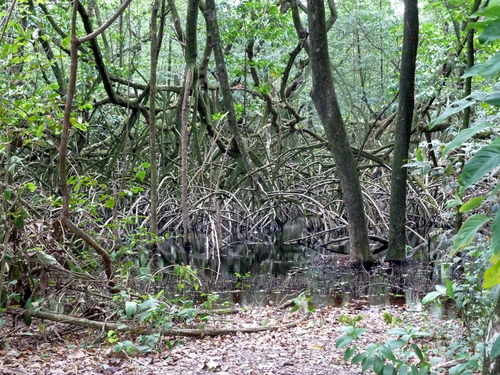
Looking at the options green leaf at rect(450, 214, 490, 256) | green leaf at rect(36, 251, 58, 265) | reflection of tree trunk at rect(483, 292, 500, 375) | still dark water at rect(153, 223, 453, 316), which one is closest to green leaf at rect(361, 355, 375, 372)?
reflection of tree trunk at rect(483, 292, 500, 375)

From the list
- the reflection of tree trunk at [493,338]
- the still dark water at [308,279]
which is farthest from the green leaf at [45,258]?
the reflection of tree trunk at [493,338]

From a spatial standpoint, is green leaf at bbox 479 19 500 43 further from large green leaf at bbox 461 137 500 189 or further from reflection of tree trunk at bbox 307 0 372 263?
reflection of tree trunk at bbox 307 0 372 263

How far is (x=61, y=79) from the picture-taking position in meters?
8.54

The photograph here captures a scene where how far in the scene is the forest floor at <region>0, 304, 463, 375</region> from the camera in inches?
129

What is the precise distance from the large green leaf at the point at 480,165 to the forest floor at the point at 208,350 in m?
1.90

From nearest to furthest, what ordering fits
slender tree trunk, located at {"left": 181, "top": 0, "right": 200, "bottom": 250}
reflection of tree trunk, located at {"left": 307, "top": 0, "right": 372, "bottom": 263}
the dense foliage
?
reflection of tree trunk, located at {"left": 307, "top": 0, "right": 372, "bottom": 263}, the dense foliage, slender tree trunk, located at {"left": 181, "top": 0, "right": 200, "bottom": 250}

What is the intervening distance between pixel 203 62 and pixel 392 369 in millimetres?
6866

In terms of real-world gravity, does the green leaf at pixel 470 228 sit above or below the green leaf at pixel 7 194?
below

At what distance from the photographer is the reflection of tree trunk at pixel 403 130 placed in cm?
638

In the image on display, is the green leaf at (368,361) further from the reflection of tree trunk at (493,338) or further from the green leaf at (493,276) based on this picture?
the green leaf at (493,276)

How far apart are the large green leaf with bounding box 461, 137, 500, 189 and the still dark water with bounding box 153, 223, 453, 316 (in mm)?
3996

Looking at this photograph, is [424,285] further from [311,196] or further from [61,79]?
[61,79]

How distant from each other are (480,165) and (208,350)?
283 centimetres

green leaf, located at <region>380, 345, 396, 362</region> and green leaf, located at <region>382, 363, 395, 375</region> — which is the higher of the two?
green leaf, located at <region>380, 345, 396, 362</region>
